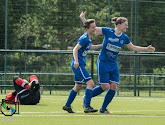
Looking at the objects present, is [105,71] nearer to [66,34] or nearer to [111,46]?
A: [111,46]

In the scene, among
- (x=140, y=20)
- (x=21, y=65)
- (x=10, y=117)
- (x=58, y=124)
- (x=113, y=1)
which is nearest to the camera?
(x=58, y=124)

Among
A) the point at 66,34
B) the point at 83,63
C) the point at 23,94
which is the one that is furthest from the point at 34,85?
the point at 66,34

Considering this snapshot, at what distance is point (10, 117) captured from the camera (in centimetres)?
700

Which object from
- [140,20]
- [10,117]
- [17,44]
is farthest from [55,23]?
[10,117]

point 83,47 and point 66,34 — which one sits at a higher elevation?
point 66,34

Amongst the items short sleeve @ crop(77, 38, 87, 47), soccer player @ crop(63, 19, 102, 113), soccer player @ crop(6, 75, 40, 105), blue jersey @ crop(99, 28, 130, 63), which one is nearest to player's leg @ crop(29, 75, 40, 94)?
soccer player @ crop(6, 75, 40, 105)

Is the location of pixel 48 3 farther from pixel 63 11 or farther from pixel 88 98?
pixel 88 98

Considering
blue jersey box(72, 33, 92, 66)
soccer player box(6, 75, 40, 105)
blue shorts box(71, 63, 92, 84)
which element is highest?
blue jersey box(72, 33, 92, 66)

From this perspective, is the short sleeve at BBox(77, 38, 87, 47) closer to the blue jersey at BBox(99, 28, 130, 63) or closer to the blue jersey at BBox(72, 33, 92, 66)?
the blue jersey at BBox(72, 33, 92, 66)

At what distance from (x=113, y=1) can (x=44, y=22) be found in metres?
3.50

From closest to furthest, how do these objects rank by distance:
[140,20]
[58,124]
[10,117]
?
[58,124]
[10,117]
[140,20]

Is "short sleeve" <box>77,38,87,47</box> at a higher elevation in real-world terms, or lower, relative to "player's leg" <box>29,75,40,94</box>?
higher

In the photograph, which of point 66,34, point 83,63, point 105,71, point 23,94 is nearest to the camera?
point 83,63

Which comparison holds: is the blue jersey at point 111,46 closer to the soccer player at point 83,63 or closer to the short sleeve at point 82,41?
the soccer player at point 83,63
